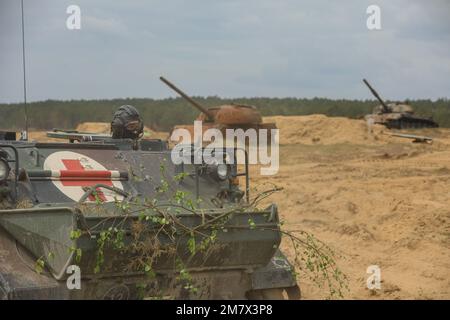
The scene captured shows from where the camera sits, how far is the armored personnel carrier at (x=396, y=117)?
29.1 m

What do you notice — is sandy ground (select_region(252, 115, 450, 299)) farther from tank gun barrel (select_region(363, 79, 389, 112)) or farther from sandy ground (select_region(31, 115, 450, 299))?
tank gun barrel (select_region(363, 79, 389, 112))

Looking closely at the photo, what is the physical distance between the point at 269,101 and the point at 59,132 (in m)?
45.5

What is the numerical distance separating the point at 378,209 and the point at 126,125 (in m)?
6.07

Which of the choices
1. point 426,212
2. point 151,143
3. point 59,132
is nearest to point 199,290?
point 151,143

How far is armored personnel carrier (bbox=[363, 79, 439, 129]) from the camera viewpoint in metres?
29.1

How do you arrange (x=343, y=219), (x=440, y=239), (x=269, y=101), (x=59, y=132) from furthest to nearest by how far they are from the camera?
(x=269, y=101) < (x=343, y=219) < (x=440, y=239) < (x=59, y=132)

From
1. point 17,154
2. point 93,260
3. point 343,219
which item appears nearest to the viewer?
point 93,260

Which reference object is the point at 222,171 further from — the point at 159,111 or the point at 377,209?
the point at 159,111

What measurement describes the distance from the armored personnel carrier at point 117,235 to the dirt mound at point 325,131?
17.6m

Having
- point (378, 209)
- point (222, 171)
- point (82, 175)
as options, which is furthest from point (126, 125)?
point (378, 209)

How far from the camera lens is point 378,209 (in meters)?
13.6

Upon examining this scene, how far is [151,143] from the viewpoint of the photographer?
8531 millimetres
